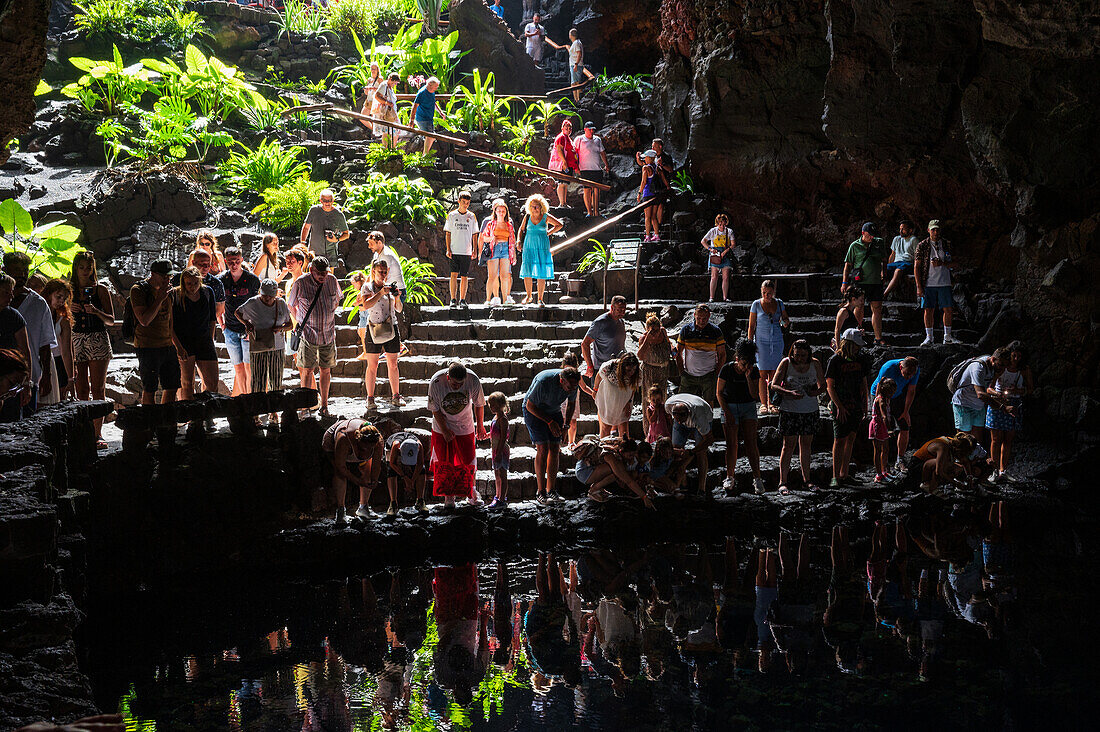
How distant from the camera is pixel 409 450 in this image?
8055 mm

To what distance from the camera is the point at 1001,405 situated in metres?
9.55

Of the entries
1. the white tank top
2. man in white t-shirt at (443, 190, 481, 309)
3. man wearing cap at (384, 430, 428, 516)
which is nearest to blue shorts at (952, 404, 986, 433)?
the white tank top

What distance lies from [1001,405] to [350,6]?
695 inches

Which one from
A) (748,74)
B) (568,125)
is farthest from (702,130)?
(568,125)

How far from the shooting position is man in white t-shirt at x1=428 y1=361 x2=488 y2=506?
8.11m

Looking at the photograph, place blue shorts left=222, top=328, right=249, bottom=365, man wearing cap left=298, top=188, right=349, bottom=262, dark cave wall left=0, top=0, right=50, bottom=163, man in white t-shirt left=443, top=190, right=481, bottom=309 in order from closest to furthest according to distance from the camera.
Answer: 1. dark cave wall left=0, top=0, right=50, bottom=163
2. blue shorts left=222, top=328, right=249, bottom=365
3. man wearing cap left=298, top=188, right=349, bottom=262
4. man in white t-shirt left=443, top=190, right=481, bottom=309

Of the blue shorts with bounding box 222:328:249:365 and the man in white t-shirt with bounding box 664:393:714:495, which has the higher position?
the blue shorts with bounding box 222:328:249:365

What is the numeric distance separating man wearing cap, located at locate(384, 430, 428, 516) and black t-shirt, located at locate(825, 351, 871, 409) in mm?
4250

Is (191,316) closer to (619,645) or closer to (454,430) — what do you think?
(454,430)

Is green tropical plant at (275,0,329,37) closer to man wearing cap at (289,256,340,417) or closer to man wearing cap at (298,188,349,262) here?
man wearing cap at (298,188,349,262)

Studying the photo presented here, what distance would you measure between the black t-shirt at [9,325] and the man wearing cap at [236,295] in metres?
2.23

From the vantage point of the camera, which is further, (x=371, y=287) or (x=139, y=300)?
(x=371, y=287)

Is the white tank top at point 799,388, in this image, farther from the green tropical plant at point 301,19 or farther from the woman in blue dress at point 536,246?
the green tropical plant at point 301,19

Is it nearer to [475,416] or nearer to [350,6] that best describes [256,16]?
[350,6]
